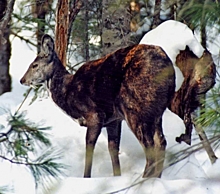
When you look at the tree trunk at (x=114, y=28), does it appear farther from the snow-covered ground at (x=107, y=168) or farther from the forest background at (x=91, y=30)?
the snow-covered ground at (x=107, y=168)

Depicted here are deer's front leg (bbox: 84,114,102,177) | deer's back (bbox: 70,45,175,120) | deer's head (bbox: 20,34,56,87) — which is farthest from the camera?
deer's head (bbox: 20,34,56,87)

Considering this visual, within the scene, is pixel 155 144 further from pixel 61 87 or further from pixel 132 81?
pixel 61 87


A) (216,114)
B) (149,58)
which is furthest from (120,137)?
(216,114)

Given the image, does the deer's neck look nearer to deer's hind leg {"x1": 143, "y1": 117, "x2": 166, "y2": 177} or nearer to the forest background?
the forest background

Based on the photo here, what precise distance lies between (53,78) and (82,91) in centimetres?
47

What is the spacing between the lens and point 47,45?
6.85 meters

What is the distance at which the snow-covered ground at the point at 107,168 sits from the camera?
5504 millimetres

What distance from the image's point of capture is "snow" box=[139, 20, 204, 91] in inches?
280

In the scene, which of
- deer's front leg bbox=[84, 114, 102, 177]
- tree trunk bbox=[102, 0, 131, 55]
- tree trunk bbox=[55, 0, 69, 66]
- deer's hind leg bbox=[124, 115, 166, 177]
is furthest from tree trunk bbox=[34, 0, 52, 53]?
deer's hind leg bbox=[124, 115, 166, 177]

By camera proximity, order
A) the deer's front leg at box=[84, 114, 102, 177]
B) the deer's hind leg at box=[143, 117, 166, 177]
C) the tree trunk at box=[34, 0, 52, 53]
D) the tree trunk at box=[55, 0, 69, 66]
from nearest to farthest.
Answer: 1. the deer's hind leg at box=[143, 117, 166, 177]
2. the deer's front leg at box=[84, 114, 102, 177]
3. the tree trunk at box=[55, 0, 69, 66]
4. the tree trunk at box=[34, 0, 52, 53]

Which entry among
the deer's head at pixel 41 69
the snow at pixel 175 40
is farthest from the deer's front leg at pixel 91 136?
the snow at pixel 175 40

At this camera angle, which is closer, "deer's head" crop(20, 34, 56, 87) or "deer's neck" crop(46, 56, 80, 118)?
"deer's neck" crop(46, 56, 80, 118)

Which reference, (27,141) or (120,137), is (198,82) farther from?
(27,141)

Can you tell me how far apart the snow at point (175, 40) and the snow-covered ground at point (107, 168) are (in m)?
0.76
